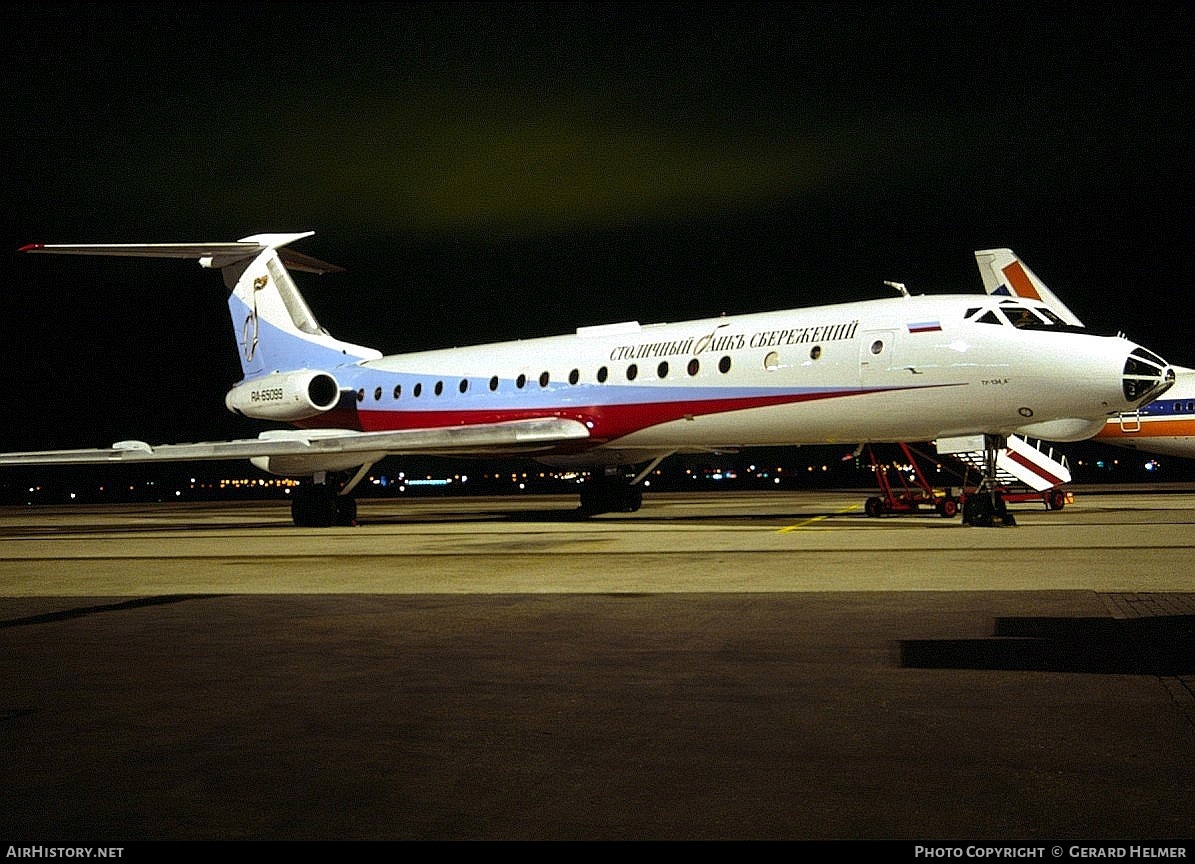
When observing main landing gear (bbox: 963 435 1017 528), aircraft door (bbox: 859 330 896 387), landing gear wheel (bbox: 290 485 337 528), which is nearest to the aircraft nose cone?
main landing gear (bbox: 963 435 1017 528)

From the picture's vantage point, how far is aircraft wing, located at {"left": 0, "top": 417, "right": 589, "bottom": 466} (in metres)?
22.9

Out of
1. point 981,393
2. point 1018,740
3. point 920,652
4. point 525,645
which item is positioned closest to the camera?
point 1018,740

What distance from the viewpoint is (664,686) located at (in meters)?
5.94

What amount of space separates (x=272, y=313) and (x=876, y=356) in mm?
16296

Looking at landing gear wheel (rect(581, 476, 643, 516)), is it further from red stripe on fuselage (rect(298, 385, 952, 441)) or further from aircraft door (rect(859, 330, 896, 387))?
aircraft door (rect(859, 330, 896, 387))

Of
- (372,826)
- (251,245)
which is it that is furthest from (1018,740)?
(251,245)

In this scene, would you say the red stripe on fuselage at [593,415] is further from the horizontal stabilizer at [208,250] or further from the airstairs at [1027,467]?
the airstairs at [1027,467]

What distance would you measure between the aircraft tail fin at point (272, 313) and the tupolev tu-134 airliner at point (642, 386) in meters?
0.05

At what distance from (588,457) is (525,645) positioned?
17.5 meters

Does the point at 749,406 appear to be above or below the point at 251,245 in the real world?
below

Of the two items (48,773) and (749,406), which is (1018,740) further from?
(749,406)

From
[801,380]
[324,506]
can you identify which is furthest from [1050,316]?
[324,506]

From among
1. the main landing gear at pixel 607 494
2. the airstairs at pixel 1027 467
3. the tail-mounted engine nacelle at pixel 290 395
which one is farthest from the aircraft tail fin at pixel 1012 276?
the tail-mounted engine nacelle at pixel 290 395

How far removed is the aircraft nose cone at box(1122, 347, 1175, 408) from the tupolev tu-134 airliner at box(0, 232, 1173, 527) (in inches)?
1.2
